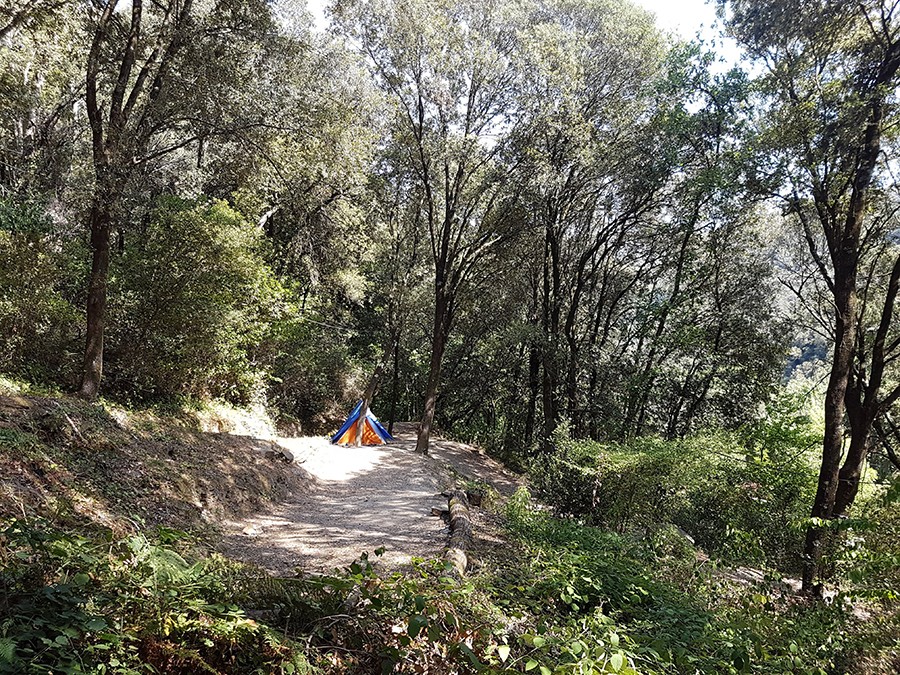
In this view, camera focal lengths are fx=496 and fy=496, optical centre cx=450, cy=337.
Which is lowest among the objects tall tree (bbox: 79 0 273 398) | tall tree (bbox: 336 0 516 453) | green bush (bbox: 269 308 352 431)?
green bush (bbox: 269 308 352 431)

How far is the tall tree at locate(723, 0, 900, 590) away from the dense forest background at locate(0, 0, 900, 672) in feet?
0.14

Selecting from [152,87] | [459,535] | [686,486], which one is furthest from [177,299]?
[686,486]

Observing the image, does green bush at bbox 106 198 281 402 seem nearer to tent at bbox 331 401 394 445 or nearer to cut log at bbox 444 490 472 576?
tent at bbox 331 401 394 445

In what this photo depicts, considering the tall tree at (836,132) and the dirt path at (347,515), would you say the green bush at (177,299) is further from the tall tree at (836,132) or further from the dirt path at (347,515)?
the tall tree at (836,132)

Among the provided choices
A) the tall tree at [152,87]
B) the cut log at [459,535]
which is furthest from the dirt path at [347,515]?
the tall tree at [152,87]

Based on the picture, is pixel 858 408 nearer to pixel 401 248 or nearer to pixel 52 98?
pixel 401 248

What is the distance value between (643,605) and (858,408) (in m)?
6.21

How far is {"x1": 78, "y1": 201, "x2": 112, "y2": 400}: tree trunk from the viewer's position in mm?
7156

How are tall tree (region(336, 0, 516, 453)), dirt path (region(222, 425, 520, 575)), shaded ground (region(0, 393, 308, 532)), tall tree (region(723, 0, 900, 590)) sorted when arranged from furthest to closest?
tall tree (region(336, 0, 516, 453)) < tall tree (region(723, 0, 900, 590)) < dirt path (region(222, 425, 520, 575)) < shaded ground (region(0, 393, 308, 532))

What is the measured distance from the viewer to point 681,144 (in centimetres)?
1292

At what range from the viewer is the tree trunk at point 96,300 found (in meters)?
7.16

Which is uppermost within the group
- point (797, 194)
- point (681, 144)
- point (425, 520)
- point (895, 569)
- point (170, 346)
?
point (681, 144)

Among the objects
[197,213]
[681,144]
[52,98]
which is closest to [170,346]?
[197,213]

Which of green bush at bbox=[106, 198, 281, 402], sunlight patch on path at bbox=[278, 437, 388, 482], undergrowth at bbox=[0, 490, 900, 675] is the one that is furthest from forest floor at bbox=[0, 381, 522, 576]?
green bush at bbox=[106, 198, 281, 402]
